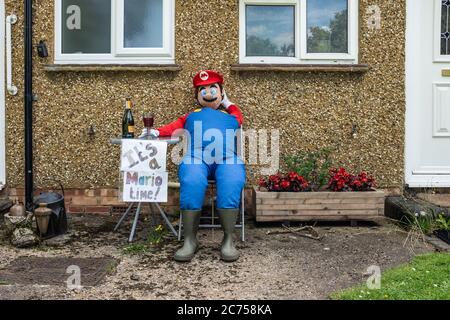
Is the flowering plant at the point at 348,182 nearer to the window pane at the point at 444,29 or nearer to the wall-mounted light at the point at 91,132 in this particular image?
the window pane at the point at 444,29

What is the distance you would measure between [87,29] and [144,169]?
1.96 metres

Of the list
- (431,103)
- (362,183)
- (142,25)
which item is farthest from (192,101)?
(431,103)

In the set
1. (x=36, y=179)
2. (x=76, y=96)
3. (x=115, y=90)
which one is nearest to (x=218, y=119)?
(x=115, y=90)

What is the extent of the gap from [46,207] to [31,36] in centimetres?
184

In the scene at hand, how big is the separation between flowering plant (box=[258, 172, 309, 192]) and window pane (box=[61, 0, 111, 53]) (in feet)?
7.26

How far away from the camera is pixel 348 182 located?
4895 millimetres

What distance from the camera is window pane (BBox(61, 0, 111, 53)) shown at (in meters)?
5.40

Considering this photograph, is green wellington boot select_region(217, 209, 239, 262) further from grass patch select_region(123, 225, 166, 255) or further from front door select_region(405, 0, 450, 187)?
front door select_region(405, 0, 450, 187)

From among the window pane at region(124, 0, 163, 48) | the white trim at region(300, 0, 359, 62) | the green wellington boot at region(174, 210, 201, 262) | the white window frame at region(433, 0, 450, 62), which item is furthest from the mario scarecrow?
the white window frame at region(433, 0, 450, 62)

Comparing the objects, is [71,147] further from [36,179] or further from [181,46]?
[181,46]

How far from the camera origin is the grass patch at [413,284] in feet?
10.1

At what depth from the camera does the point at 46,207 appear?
14.6 ft

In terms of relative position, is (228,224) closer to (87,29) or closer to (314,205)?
(314,205)

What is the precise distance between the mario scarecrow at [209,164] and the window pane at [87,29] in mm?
1359
